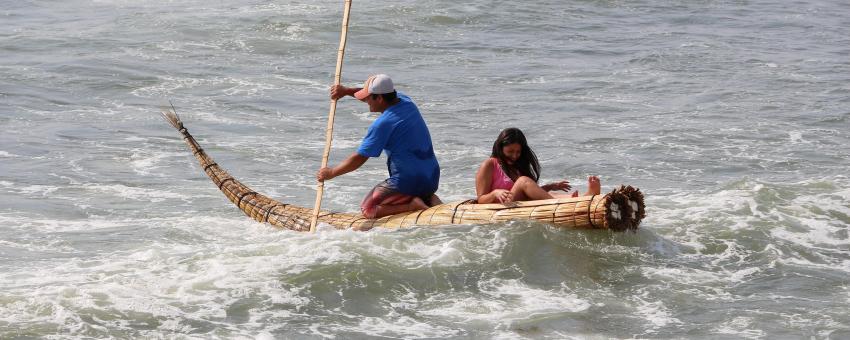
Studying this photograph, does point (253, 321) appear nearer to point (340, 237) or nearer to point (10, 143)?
point (340, 237)

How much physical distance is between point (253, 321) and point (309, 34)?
15.2m

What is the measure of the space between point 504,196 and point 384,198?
926 millimetres

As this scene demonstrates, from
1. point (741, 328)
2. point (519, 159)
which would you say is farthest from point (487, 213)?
point (741, 328)

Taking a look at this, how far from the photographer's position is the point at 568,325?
7.39 m

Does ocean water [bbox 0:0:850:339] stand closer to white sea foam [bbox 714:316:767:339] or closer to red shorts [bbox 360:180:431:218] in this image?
white sea foam [bbox 714:316:767:339]

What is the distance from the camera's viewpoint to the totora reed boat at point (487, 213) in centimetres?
815

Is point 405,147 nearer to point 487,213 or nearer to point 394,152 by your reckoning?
point 394,152

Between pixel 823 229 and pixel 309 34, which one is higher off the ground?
pixel 309 34

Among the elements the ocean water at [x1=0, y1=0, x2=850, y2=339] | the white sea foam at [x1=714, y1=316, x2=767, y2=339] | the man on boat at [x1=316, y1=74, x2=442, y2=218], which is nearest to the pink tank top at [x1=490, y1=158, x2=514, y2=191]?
the ocean water at [x1=0, y1=0, x2=850, y2=339]

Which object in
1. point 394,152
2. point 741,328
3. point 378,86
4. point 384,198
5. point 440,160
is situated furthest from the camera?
point 440,160

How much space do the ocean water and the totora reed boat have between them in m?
0.12

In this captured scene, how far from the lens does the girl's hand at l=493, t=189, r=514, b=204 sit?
Answer: 8.64 m

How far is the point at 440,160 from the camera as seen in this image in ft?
42.7

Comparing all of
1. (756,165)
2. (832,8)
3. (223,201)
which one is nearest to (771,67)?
(756,165)
